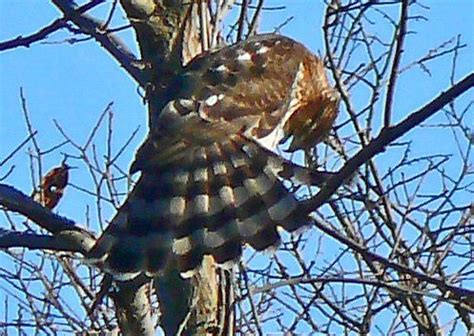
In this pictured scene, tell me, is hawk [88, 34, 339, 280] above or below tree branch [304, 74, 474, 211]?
above

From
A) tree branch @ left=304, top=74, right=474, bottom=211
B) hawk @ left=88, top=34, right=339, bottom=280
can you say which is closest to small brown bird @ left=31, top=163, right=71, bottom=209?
hawk @ left=88, top=34, right=339, bottom=280

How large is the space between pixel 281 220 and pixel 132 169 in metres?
0.59

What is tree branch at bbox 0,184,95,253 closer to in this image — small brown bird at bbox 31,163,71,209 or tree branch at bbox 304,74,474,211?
tree branch at bbox 304,74,474,211

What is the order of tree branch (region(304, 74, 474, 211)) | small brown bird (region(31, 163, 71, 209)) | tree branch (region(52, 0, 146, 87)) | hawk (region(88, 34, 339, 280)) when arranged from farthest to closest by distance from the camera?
small brown bird (region(31, 163, 71, 209)), tree branch (region(52, 0, 146, 87)), hawk (region(88, 34, 339, 280)), tree branch (region(304, 74, 474, 211))

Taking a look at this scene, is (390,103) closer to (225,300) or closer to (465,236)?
(225,300)

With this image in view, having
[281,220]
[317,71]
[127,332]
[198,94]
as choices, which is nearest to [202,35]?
[198,94]

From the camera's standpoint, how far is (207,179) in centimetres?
399

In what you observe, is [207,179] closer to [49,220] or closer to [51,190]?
[49,220]

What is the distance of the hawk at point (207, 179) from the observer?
3.64m

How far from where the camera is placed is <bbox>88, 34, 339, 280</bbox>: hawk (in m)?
3.64

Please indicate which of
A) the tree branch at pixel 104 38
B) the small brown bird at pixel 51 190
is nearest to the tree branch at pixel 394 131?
the tree branch at pixel 104 38

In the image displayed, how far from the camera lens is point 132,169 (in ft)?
13.3

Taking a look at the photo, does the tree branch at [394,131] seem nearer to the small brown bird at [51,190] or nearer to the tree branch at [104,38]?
the tree branch at [104,38]

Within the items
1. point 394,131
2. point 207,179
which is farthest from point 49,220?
point 394,131
